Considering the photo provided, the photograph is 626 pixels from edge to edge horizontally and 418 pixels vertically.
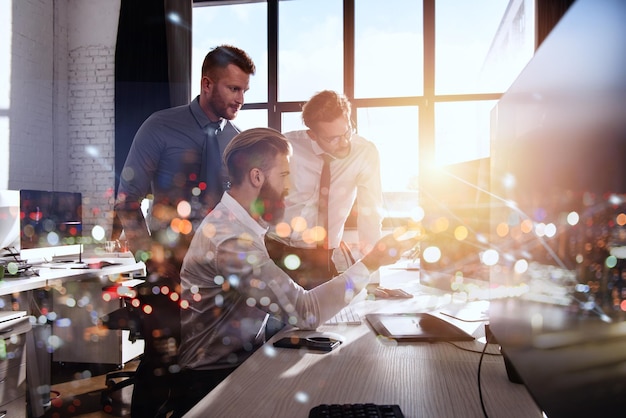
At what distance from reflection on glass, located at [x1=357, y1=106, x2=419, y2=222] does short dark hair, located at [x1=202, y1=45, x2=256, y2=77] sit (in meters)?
2.41

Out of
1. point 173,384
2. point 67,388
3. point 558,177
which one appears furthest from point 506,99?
point 67,388

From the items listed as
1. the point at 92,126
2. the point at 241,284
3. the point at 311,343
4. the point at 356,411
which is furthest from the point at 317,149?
the point at 92,126

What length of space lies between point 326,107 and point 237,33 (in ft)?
10.6

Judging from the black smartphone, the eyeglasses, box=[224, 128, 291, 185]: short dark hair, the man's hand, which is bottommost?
the black smartphone

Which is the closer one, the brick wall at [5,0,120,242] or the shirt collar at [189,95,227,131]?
the shirt collar at [189,95,227,131]

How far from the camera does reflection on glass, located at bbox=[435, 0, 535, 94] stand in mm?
4496

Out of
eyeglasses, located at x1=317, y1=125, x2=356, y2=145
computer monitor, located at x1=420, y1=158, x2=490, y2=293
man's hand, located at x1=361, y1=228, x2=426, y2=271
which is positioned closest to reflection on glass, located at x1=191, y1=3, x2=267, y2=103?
eyeglasses, located at x1=317, y1=125, x2=356, y2=145

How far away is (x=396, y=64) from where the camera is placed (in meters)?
4.68

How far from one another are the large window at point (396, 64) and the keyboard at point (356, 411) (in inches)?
147

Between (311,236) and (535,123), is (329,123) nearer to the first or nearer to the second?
(311,236)

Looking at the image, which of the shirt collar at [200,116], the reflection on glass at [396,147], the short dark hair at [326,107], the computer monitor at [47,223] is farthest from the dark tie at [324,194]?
the reflection on glass at [396,147]

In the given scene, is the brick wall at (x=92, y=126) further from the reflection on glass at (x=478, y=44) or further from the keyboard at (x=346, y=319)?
the keyboard at (x=346, y=319)

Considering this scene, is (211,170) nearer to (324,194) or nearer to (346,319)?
(324,194)

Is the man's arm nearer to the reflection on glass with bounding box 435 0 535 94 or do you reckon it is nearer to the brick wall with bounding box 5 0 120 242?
the brick wall with bounding box 5 0 120 242
